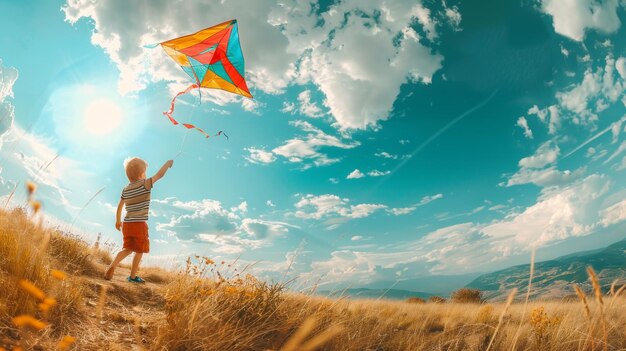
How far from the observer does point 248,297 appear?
3.63 metres

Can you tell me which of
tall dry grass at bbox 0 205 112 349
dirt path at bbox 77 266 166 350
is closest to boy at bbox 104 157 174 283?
dirt path at bbox 77 266 166 350

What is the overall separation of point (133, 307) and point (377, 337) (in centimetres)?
291

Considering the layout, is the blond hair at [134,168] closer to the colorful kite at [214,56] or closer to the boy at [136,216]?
the boy at [136,216]

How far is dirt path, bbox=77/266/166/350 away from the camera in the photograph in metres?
2.58

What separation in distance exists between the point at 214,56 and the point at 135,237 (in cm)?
575

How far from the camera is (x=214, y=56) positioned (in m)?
9.56

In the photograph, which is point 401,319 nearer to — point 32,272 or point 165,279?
point 165,279

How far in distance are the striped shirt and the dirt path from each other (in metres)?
1.23

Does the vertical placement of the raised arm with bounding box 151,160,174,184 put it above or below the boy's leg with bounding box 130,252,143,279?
above

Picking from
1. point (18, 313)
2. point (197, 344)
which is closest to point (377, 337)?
point (197, 344)

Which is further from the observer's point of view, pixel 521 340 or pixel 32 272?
pixel 521 340

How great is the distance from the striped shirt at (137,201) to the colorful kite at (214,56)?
12.7ft

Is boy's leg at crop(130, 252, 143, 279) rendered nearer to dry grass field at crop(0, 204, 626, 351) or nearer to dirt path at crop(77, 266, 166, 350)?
dry grass field at crop(0, 204, 626, 351)

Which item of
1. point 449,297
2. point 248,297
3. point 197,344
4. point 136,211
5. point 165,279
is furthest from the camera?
point 449,297
